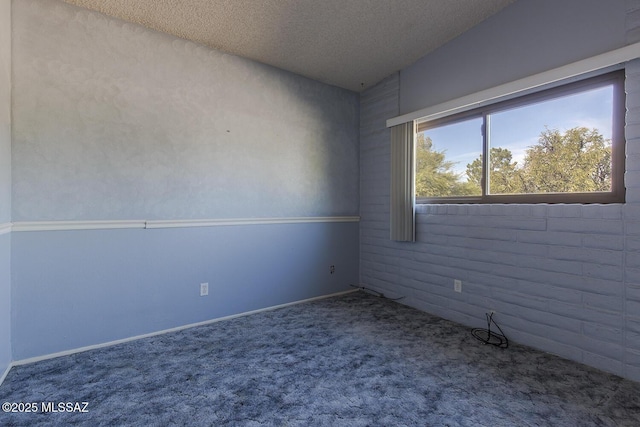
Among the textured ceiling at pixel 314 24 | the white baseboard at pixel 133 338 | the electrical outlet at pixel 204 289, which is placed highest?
the textured ceiling at pixel 314 24

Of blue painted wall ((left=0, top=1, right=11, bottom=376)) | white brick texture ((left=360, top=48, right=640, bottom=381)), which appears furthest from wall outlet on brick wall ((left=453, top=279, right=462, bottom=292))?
blue painted wall ((left=0, top=1, right=11, bottom=376))

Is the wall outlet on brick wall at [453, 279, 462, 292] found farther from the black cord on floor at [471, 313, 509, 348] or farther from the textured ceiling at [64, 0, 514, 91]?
the textured ceiling at [64, 0, 514, 91]

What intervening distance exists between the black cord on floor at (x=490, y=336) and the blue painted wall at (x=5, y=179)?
329cm

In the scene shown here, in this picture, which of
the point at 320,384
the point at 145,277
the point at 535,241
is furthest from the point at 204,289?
the point at 535,241

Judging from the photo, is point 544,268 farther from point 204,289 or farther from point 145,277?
→ point 145,277

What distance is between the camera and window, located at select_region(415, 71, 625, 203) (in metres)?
2.08

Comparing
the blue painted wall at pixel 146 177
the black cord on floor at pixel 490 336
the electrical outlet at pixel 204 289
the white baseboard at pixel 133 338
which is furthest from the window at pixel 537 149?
the electrical outlet at pixel 204 289

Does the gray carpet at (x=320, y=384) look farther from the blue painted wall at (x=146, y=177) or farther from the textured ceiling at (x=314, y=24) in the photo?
the textured ceiling at (x=314, y=24)

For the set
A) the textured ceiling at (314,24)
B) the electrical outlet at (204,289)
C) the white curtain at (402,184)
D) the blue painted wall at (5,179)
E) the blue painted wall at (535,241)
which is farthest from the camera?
the white curtain at (402,184)

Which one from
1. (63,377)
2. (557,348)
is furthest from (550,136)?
(63,377)

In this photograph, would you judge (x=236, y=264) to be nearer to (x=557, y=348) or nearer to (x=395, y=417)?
(x=395, y=417)

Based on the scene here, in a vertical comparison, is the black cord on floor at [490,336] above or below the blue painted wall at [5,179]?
below

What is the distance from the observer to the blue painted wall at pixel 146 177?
6.90 ft

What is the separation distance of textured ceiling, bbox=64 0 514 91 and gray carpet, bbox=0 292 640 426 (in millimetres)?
2522
